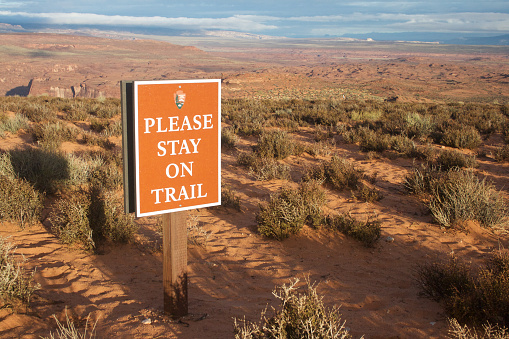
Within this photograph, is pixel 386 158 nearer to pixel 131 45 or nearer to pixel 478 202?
pixel 478 202

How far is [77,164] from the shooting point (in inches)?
283

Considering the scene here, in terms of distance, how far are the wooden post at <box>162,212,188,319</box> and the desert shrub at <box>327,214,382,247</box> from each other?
284 centimetres

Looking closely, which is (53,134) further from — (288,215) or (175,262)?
(175,262)

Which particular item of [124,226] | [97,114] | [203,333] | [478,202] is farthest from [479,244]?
[97,114]

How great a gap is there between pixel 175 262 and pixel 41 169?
4490mm

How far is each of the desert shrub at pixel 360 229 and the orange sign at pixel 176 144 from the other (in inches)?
105

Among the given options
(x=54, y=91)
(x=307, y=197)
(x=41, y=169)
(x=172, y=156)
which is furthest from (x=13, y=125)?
(x=54, y=91)

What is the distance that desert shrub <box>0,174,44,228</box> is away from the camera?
522 centimetres

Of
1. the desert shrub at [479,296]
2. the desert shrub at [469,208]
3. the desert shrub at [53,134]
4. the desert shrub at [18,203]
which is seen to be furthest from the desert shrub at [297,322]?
the desert shrub at [53,134]

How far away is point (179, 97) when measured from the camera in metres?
3.14

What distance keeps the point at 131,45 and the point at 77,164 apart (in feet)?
572

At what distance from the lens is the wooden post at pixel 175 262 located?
328 cm

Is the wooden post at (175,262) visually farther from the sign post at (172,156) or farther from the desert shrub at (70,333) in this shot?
the desert shrub at (70,333)

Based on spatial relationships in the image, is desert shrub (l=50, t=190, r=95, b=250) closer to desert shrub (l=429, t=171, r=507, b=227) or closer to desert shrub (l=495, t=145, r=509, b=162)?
desert shrub (l=429, t=171, r=507, b=227)
